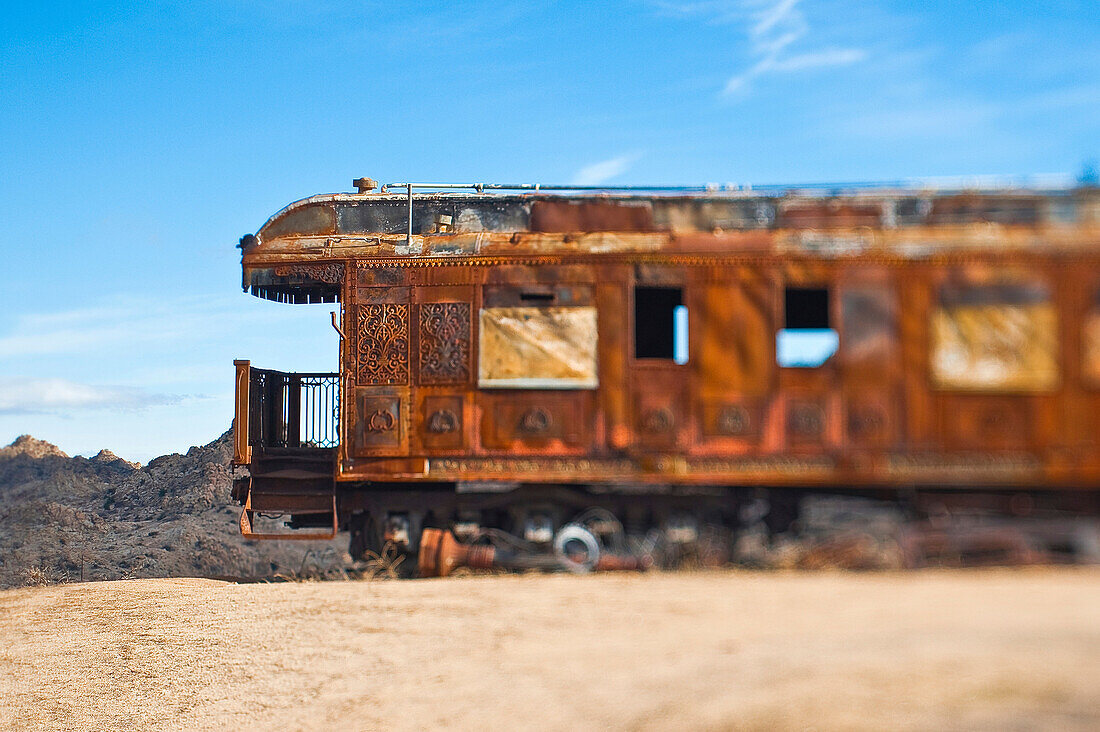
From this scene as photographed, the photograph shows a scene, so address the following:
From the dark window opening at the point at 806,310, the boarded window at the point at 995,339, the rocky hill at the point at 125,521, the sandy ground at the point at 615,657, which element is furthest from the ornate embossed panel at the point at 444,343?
the rocky hill at the point at 125,521

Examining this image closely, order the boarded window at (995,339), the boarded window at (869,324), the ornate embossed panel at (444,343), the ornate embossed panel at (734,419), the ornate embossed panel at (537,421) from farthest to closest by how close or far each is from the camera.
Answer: the ornate embossed panel at (444,343) < the ornate embossed panel at (537,421) < the ornate embossed panel at (734,419) < the boarded window at (869,324) < the boarded window at (995,339)

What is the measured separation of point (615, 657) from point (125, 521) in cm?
1667

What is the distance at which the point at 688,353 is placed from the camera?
12.0 metres

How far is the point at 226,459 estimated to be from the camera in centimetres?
2378

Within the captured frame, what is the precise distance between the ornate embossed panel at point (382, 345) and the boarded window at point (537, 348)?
1051 millimetres

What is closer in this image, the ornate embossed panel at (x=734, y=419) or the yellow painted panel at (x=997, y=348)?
the yellow painted panel at (x=997, y=348)

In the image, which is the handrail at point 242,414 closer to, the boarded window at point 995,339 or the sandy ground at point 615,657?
the sandy ground at point 615,657

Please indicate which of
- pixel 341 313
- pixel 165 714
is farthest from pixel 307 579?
pixel 341 313

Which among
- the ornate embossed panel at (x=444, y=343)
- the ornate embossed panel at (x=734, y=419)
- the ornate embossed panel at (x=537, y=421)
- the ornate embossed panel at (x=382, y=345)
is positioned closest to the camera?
the ornate embossed panel at (x=734, y=419)

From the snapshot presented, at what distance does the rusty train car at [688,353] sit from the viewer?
36.2 ft

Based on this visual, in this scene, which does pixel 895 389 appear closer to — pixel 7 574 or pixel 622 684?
pixel 622 684

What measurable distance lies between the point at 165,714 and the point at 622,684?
6865 mm

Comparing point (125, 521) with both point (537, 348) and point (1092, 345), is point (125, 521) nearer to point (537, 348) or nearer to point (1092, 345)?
point (537, 348)

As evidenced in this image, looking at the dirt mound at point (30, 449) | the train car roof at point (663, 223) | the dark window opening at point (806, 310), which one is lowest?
the dirt mound at point (30, 449)
